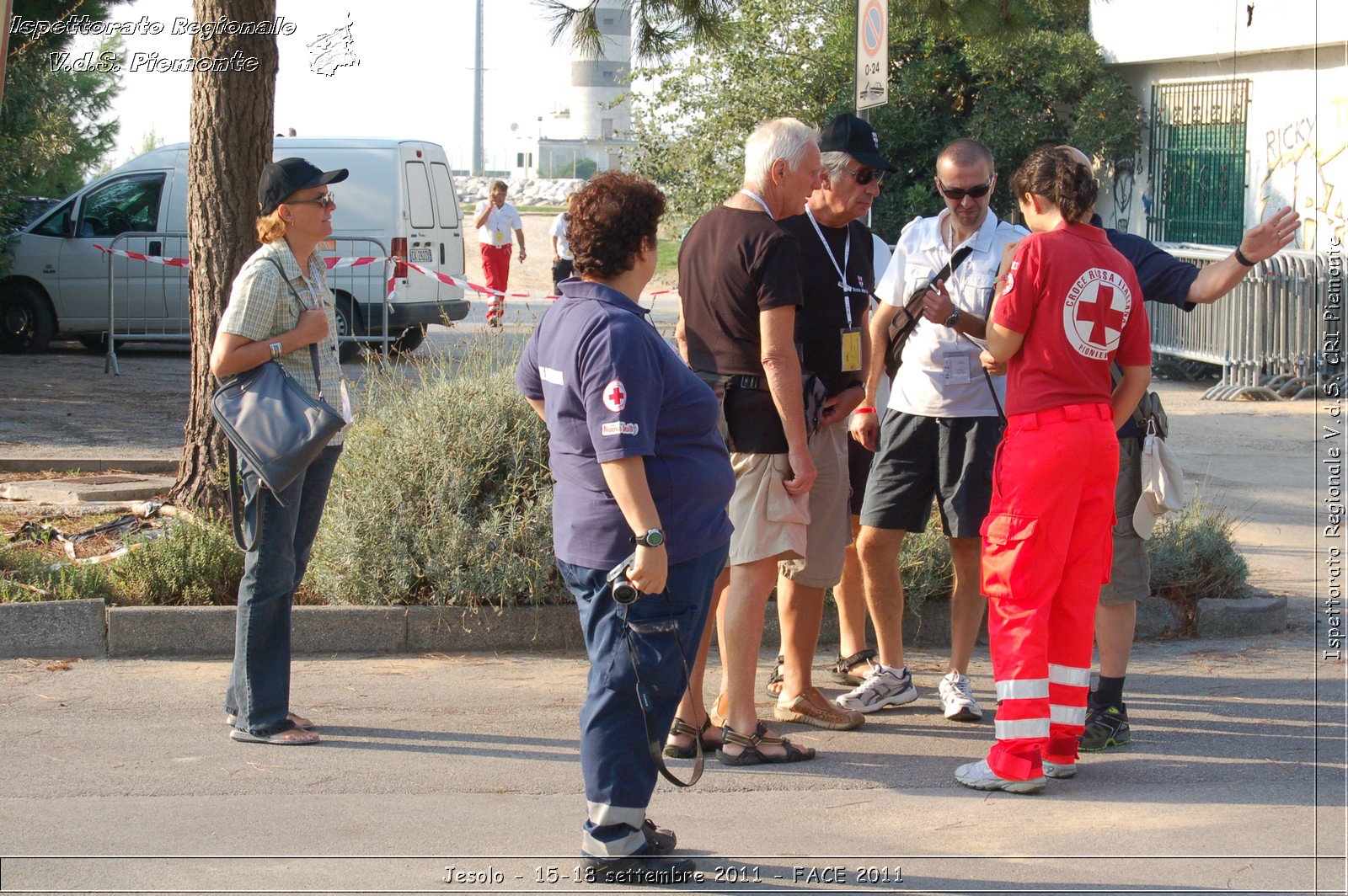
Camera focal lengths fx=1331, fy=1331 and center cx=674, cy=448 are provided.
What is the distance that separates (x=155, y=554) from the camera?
6.02 metres

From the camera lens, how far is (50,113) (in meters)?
18.8

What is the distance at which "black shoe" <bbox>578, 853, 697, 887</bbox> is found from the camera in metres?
3.65

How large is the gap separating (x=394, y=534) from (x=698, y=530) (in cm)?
273

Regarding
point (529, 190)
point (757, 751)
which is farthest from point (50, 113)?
point (529, 190)

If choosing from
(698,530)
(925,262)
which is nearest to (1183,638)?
(925,262)

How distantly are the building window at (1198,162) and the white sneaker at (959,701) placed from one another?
12394 mm

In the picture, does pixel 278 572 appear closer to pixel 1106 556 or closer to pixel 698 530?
pixel 698 530

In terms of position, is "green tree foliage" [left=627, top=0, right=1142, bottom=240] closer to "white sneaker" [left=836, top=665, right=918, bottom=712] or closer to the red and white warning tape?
the red and white warning tape

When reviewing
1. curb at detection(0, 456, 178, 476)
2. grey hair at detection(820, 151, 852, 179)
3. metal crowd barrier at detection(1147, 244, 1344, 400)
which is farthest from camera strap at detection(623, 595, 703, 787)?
metal crowd barrier at detection(1147, 244, 1344, 400)

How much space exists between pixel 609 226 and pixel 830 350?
4.89 ft

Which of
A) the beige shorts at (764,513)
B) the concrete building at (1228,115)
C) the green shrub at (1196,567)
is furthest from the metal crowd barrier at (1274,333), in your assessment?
the beige shorts at (764,513)

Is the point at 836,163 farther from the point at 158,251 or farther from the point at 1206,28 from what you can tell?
the point at 1206,28

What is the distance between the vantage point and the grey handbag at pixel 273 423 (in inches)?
178

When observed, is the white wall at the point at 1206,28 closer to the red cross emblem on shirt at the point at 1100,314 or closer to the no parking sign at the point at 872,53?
the no parking sign at the point at 872,53
